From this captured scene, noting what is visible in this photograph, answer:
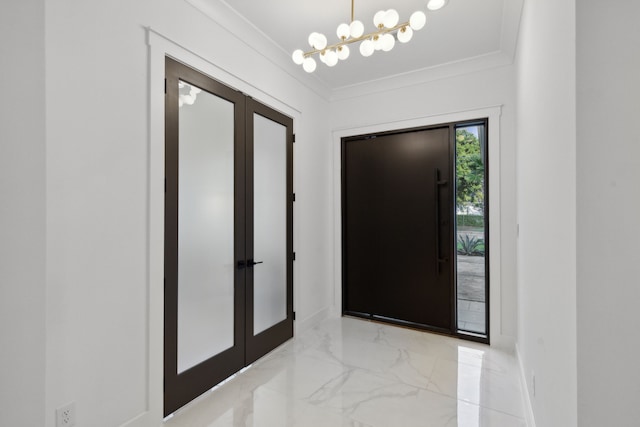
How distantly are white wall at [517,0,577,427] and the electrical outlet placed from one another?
1.97 m

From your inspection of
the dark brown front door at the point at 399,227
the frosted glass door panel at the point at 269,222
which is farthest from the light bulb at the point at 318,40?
the dark brown front door at the point at 399,227

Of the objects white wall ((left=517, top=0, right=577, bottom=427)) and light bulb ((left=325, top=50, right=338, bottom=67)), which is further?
light bulb ((left=325, top=50, right=338, bottom=67))

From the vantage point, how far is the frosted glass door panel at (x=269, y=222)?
268cm

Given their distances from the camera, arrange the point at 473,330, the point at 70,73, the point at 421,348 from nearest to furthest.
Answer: the point at 70,73, the point at 421,348, the point at 473,330

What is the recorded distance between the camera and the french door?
1.95 meters

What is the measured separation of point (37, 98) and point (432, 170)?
3.04m

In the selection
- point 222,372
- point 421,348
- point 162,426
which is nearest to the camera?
point 162,426

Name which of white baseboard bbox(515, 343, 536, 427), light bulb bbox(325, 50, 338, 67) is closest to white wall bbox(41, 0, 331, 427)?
light bulb bbox(325, 50, 338, 67)

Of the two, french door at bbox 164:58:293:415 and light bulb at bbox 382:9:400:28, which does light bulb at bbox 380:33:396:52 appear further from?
french door at bbox 164:58:293:415

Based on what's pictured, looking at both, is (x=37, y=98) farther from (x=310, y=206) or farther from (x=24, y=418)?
(x=310, y=206)

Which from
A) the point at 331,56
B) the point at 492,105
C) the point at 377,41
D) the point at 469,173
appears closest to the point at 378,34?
the point at 377,41

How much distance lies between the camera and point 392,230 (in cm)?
344

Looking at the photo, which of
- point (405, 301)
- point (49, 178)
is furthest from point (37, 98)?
point (405, 301)

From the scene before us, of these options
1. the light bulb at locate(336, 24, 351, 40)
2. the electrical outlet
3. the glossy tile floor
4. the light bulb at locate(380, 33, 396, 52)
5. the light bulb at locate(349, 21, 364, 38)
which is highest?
the light bulb at locate(336, 24, 351, 40)
